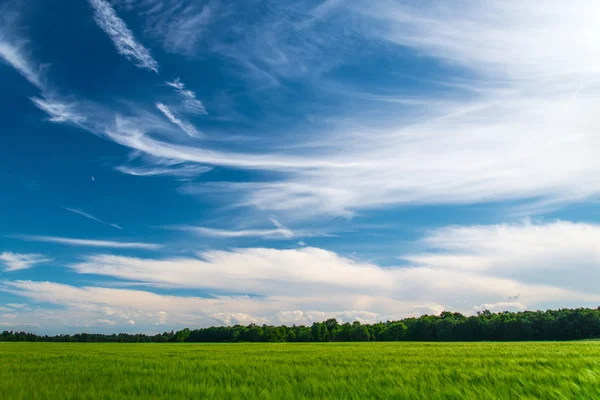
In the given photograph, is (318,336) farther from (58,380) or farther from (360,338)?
(58,380)

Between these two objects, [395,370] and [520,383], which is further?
[395,370]

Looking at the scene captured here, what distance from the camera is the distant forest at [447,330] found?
80250 millimetres

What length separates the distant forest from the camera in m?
80.2

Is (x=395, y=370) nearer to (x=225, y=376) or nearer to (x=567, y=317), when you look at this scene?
(x=225, y=376)

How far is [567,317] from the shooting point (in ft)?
265

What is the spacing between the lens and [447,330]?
98.8 m

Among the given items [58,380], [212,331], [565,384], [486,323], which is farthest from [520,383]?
[212,331]

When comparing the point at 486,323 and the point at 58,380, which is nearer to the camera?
the point at 58,380

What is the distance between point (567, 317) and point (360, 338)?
190 feet

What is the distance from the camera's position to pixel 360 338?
388ft

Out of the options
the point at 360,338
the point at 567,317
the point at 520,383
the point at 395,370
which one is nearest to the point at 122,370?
the point at 395,370

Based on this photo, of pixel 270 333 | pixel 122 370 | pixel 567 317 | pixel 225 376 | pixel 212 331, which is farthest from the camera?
pixel 212 331

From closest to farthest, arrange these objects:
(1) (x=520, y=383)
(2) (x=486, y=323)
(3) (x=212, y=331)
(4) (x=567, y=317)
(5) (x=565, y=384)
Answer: (5) (x=565, y=384) → (1) (x=520, y=383) → (4) (x=567, y=317) → (2) (x=486, y=323) → (3) (x=212, y=331)

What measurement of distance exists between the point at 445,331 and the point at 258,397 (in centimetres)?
10487
